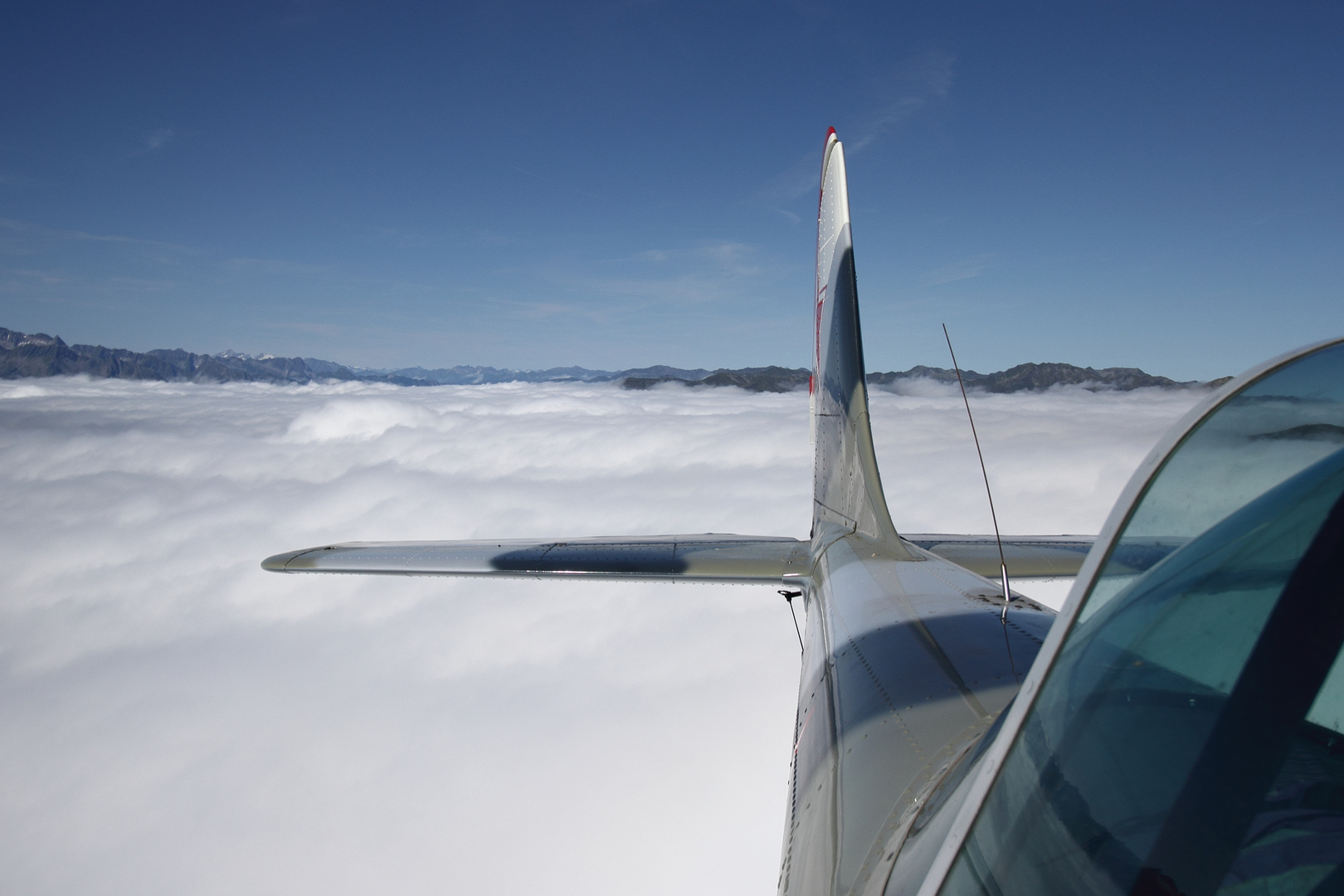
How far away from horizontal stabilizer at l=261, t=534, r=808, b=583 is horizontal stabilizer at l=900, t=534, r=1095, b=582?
6.68 ft

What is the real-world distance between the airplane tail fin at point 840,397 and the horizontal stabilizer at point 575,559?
1099 millimetres

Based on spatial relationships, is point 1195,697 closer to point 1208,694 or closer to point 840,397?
point 1208,694

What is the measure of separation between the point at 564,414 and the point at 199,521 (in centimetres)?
Result: 7691

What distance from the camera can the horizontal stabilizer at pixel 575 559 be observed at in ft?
25.0

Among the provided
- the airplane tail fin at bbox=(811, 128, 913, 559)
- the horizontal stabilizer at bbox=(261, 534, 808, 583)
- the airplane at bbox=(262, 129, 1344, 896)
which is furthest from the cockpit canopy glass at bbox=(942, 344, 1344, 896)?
the horizontal stabilizer at bbox=(261, 534, 808, 583)

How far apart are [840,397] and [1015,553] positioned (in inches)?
132

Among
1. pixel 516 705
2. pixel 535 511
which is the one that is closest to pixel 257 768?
pixel 516 705

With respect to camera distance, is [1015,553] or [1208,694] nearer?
[1208,694]

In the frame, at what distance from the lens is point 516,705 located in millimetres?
40625

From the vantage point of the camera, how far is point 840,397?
28.8 ft

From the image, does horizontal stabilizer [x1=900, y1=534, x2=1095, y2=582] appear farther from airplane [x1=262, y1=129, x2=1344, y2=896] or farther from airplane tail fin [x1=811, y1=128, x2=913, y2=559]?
airplane [x1=262, y1=129, x2=1344, y2=896]

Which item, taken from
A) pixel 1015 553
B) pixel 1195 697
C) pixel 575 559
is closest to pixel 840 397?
pixel 1015 553

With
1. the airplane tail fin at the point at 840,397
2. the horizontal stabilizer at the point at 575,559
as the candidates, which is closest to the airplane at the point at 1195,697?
the horizontal stabilizer at the point at 575,559

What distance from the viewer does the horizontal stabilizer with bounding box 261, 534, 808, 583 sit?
7.62m
